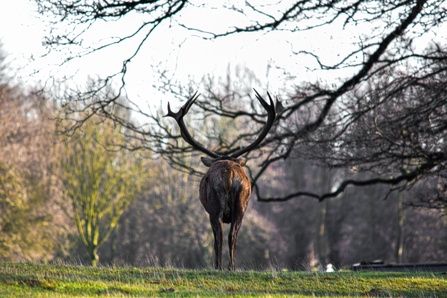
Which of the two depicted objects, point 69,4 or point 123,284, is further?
point 69,4

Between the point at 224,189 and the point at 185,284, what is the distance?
1.72 meters

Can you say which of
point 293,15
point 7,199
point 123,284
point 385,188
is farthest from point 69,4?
point 385,188

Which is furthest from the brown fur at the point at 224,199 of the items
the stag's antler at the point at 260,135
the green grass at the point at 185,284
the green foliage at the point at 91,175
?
the green foliage at the point at 91,175

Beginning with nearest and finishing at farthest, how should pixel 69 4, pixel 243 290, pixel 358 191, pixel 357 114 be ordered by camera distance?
pixel 243 290 → pixel 69 4 → pixel 357 114 → pixel 358 191

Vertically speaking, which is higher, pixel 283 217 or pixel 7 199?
pixel 7 199

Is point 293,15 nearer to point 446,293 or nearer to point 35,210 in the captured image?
point 446,293

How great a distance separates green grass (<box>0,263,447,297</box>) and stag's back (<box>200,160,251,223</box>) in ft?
3.61

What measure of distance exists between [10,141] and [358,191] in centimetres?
A: 2252

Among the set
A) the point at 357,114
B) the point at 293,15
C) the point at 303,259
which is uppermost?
the point at 293,15

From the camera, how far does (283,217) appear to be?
95.3ft

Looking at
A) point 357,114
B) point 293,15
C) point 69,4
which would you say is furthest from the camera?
point 357,114

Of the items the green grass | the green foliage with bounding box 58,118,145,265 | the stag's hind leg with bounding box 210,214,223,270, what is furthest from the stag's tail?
the green foliage with bounding box 58,118,145,265

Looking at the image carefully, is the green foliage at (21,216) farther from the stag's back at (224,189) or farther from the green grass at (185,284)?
the stag's back at (224,189)

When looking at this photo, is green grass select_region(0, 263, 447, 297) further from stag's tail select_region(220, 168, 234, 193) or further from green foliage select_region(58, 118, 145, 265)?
green foliage select_region(58, 118, 145, 265)
